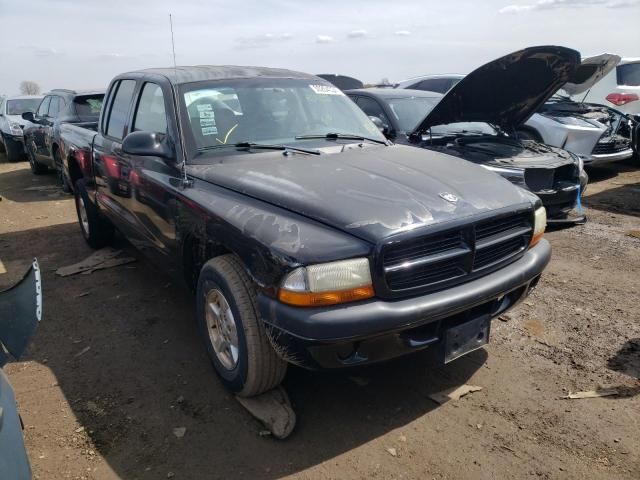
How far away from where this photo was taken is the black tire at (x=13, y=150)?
520 inches

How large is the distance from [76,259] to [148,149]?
2862 millimetres

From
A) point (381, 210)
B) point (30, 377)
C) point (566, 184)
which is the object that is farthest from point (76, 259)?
point (566, 184)

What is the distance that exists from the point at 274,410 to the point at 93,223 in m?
3.73

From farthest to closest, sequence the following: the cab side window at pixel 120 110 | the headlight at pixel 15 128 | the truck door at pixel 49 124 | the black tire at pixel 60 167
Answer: the headlight at pixel 15 128 → the truck door at pixel 49 124 → the black tire at pixel 60 167 → the cab side window at pixel 120 110

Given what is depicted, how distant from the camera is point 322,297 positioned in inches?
88.7

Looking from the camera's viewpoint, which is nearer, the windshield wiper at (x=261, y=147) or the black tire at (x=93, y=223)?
the windshield wiper at (x=261, y=147)

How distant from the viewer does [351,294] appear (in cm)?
228

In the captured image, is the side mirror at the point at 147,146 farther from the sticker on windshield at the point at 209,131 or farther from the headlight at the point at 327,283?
the headlight at the point at 327,283

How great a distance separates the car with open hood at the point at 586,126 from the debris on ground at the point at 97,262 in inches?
243

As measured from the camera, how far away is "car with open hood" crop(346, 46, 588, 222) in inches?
207

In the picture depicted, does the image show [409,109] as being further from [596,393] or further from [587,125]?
[596,393]

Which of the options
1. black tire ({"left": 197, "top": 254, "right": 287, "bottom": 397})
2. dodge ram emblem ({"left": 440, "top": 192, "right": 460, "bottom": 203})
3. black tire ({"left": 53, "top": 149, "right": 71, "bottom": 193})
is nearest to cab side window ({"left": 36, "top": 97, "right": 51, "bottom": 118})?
black tire ({"left": 53, "top": 149, "right": 71, "bottom": 193})

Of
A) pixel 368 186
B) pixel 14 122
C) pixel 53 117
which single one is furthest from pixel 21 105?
pixel 368 186

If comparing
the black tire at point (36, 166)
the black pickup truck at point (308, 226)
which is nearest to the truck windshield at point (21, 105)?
the black tire at point (36, 166)
